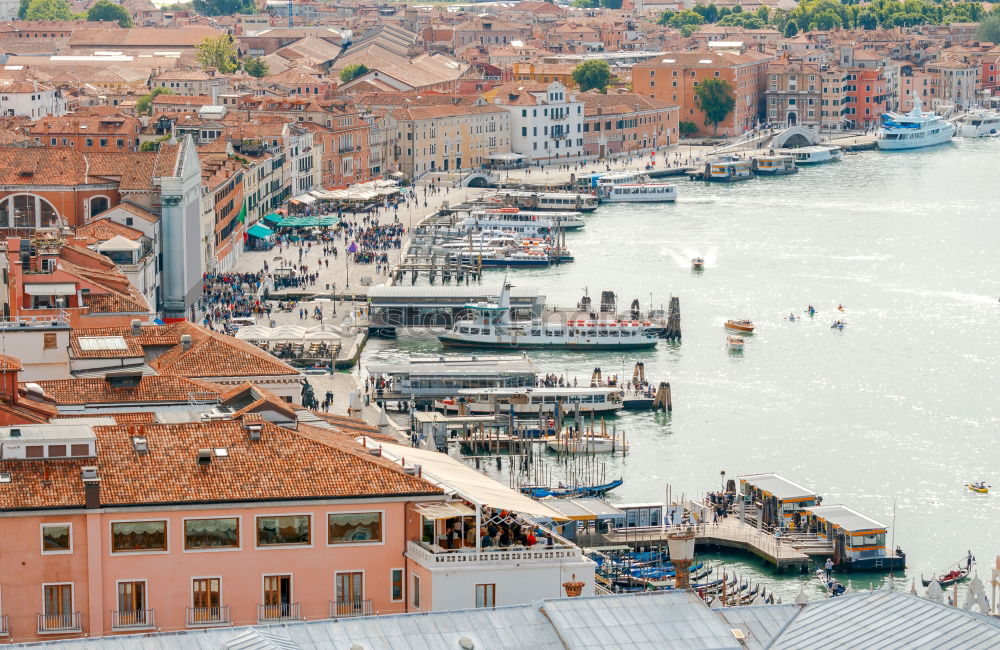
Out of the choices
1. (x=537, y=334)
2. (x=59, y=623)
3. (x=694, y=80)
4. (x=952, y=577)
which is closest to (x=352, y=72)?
(x=694, y=80)

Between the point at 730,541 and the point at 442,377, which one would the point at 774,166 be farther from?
the point at 730,541

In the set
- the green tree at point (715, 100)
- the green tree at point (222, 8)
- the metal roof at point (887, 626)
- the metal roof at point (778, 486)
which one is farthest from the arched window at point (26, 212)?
the green tree at point (222, 8)

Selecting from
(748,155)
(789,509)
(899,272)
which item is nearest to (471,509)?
(789,509)

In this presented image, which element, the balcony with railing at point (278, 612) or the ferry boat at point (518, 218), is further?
the ferry boat at point (518, 218)

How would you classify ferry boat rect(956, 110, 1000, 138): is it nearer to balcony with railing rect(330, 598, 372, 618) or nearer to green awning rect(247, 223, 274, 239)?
green awning rect(247, 223, 274, 239)

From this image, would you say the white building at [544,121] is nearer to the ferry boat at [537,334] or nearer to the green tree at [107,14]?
the ferry boat at [537,334]

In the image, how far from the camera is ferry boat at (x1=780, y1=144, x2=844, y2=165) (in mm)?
84750

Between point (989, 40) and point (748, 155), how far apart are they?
137 ft

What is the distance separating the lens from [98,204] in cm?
4091

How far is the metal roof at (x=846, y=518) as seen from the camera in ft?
90.2

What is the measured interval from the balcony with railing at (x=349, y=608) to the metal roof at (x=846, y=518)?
1173 cm

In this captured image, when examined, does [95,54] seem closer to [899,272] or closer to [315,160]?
[315,160]

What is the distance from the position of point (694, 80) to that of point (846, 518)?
65435 millimetres

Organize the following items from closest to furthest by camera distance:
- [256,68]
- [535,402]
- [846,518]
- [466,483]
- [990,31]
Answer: [466,483] < [846,518] < [535,402] < [256,68] < [990,31]
